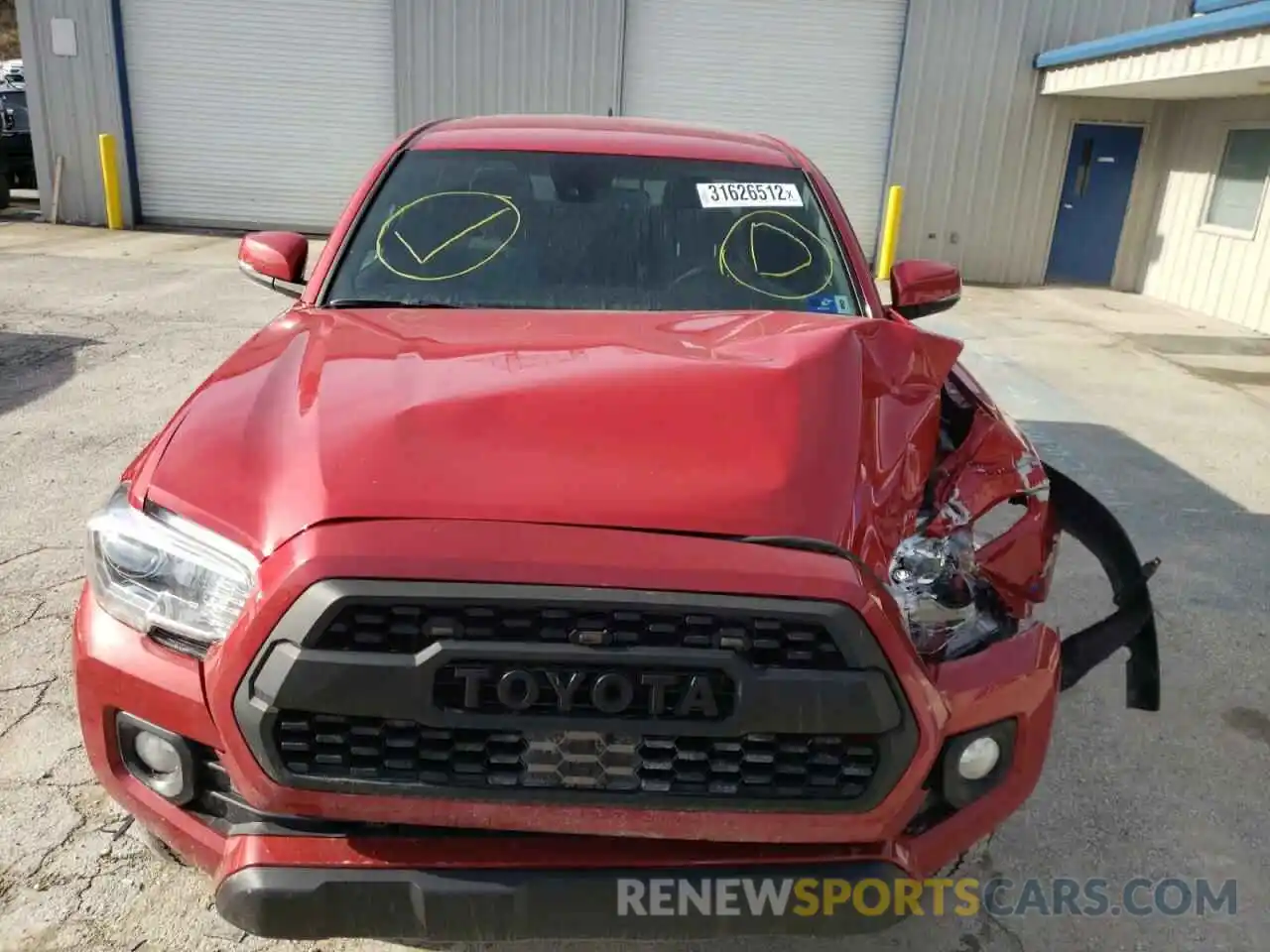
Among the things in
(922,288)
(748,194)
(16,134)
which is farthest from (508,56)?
(922,288)

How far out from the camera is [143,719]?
168 centimetres

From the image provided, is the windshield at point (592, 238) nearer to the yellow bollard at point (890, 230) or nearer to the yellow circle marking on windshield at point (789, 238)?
the yellow circle marking on windshield at point (789, 238)

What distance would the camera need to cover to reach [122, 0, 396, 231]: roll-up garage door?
13.5 m

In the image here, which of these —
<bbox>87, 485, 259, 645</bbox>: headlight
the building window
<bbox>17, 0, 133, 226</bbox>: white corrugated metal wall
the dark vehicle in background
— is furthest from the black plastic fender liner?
the dark vehicle in background

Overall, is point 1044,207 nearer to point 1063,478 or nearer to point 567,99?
point 567,99

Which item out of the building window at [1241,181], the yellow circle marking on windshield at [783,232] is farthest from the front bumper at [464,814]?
the building window at [1241,181]

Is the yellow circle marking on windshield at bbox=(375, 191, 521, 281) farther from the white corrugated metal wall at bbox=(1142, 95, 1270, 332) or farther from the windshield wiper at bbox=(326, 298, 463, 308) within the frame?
the white corrugated metal wall at bbox=(1142, 95, 1270, 332)

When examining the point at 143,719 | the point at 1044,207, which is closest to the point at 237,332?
the point at 143,719

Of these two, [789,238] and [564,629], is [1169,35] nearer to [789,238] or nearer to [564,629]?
[789,238]

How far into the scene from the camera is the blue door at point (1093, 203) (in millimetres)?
13625

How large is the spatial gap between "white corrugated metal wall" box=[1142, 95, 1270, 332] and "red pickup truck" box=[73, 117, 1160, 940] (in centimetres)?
1116

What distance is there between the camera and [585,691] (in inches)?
59.9

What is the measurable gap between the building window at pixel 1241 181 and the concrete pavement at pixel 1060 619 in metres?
3.53

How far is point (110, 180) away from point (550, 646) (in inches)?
587
